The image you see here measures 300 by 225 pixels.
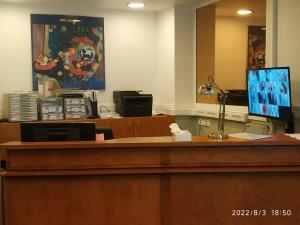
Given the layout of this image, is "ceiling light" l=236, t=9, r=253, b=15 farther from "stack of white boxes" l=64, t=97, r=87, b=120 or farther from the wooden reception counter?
the wooden reception counter

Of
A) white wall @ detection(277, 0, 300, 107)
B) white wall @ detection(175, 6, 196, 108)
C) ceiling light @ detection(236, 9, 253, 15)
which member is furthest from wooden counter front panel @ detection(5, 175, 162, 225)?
ceiling light @ detection(236, 9, 253, 15)

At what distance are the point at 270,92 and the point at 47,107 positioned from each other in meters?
2.74

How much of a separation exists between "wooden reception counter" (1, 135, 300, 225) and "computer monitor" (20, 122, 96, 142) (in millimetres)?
132

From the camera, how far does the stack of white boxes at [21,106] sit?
4703 millimetres

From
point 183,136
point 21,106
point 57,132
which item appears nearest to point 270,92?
point 183,136

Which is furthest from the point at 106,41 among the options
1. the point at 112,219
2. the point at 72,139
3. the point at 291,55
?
the point at 112,219

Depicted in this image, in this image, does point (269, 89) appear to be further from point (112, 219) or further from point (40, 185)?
point (40, 185)

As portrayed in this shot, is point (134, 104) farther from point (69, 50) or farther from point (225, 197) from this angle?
point (225, 197)

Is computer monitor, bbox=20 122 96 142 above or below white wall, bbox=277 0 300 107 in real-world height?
below

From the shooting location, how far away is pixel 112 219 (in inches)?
96.4

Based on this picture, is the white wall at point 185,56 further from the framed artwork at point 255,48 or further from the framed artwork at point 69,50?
the framed artwork at point 69,50

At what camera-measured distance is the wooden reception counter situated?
7.95 feet
